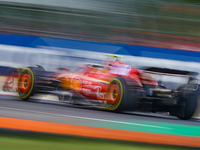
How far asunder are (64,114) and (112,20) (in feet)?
4.42

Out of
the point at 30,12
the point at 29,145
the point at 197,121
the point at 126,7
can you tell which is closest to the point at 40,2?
the point at 30,12

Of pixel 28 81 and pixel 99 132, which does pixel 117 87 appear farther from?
pixel 28 81

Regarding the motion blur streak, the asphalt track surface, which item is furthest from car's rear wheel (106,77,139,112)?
the motion blur streak

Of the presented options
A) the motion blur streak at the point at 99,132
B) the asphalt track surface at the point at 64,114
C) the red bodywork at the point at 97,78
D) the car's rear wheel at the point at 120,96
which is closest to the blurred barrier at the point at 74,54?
the red bodywork at the point at 97,78

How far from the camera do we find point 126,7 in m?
4.58

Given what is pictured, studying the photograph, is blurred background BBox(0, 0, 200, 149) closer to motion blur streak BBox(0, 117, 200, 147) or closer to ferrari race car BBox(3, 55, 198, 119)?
ferrari race car BBox(3, 55, 198, 119)

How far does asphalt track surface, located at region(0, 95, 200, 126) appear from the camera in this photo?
4.56 meters

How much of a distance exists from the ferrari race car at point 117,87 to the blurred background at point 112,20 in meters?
0.44

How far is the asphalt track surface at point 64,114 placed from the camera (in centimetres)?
456

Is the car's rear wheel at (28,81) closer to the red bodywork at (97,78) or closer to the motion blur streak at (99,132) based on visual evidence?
the red bodywork at (97,78)

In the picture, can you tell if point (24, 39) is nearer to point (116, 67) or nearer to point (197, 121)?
point (116, 67)

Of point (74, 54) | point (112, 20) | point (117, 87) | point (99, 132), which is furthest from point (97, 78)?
point (99, 132)

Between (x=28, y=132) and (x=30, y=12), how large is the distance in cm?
179

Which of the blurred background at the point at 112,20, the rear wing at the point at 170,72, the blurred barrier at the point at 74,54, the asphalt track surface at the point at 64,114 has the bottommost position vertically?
the asphalt track surface at the point at 64,114
